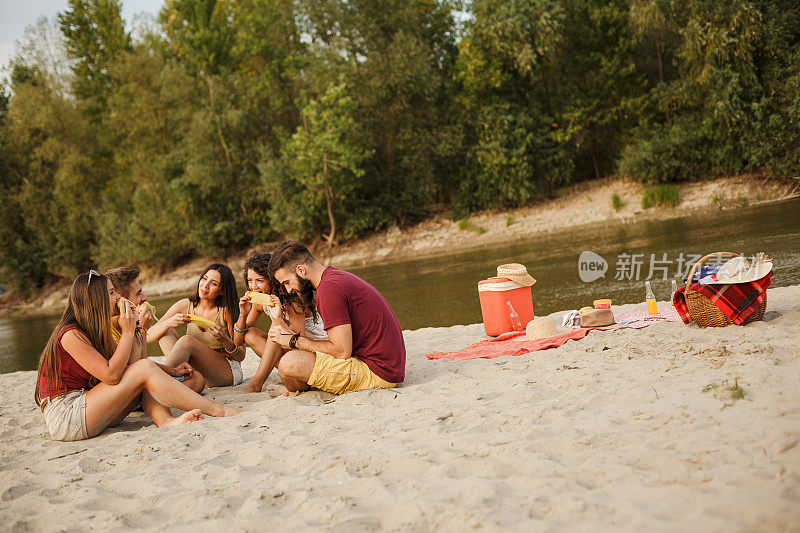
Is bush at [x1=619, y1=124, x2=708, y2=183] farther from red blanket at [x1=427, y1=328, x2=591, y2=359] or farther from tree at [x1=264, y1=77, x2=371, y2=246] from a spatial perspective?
red blanket at [x1=427, y1=328, x2=591, y2=359]

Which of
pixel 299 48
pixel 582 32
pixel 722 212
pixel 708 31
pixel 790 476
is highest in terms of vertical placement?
pixel 299 48

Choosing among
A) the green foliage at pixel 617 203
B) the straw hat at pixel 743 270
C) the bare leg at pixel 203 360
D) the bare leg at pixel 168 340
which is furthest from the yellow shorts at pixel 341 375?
the green foliage at pixel 617 203

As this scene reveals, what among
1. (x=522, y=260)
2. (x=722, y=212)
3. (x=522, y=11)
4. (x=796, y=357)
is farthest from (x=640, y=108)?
(x=796, y=357)

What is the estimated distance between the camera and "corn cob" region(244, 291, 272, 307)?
506 centimetres

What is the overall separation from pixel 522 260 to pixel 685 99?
1101 centimetres

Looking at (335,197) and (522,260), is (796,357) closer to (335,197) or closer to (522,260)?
(522,260)

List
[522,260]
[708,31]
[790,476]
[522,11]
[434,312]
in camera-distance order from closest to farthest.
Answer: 1. [790,476]
2. [434,312]
3. [522,260]
4. [708,31]
5. [522,11]

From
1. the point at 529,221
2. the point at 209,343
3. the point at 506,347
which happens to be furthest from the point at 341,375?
the point at 529,221

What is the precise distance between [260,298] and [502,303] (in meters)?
2.81

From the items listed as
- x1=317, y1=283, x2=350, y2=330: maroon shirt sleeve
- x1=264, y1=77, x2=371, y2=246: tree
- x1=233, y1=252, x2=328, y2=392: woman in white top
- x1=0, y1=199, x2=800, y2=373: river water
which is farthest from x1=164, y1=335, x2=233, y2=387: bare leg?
x1=264, y1=77, x2=371, y2=246: tree

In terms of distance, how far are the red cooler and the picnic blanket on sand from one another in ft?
0.99

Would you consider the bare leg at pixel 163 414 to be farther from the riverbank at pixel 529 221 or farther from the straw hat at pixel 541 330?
the riverbank at pixel 529 221

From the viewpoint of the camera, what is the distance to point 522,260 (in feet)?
47.5

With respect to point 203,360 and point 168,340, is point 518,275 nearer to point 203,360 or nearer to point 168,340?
point 203,360
